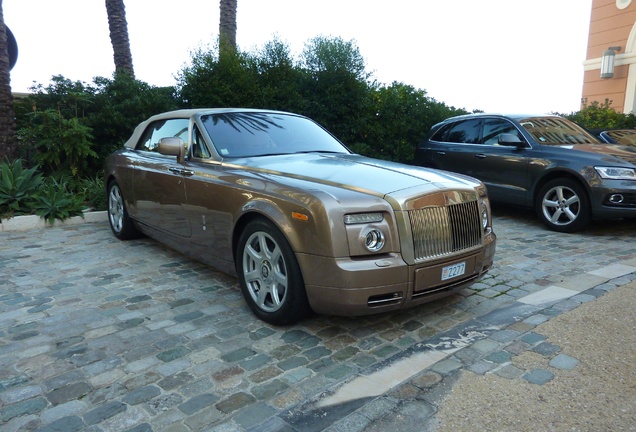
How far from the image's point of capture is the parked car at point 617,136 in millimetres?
9266

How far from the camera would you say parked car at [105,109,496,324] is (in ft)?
11.2

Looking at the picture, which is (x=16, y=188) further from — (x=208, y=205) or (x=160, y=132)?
(x=208, y=205)

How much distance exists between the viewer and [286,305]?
3.67 m

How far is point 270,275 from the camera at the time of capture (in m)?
3.84

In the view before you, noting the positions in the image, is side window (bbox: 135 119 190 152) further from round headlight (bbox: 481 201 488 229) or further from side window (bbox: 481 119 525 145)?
side window (bbox: 481 119 525 145)

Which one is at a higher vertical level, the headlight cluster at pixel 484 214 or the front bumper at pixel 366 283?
the headlight cluster at pixel 484 214

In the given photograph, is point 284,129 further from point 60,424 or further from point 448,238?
point 60,424

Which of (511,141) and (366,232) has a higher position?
(511,141)

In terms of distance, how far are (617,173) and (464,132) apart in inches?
110

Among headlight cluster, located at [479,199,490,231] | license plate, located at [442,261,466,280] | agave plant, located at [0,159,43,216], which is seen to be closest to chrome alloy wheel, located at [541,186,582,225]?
headlight cluster, located at [479,199,490,231]

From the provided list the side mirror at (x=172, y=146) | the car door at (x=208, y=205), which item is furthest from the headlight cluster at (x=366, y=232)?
the side mirror at (x=172, y=146)

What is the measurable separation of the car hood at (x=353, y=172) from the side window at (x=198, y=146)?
0.44m

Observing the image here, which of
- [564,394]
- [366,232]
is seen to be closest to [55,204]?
[366,232]

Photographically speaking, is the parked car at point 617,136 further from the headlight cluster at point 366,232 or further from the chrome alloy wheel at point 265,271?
the chrome alloy wheel at point 265,271
